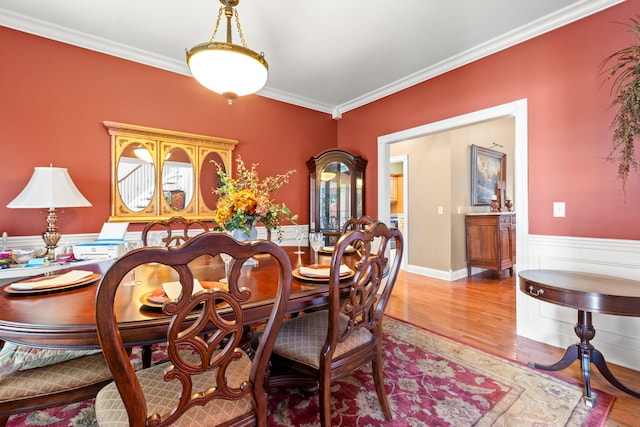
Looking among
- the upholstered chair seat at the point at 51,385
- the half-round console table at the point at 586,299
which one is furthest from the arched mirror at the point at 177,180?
the half-round console table at the point at 586,299

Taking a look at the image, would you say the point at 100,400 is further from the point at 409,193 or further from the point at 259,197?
the point at 409,193

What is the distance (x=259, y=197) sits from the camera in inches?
66.4

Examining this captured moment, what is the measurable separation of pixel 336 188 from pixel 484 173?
2791 millimetres

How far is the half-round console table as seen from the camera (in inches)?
59.1

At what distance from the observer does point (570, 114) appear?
225cm

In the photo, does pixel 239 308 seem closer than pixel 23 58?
Yes

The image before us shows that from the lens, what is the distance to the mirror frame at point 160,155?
2.76 m

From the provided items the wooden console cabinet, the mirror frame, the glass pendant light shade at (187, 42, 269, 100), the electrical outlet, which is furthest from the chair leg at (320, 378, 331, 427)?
the wooden console cabinet

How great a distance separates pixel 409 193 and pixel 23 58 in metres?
4.81

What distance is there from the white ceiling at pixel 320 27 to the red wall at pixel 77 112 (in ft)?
0.41

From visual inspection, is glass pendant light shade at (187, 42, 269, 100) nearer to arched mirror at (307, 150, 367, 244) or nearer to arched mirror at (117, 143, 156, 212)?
arched mirror at (117, 143, 156, 212)

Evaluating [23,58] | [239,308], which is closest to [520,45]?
[239,308]

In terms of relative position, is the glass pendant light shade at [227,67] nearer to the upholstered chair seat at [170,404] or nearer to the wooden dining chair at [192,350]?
the wooden dining chair at [192,350]

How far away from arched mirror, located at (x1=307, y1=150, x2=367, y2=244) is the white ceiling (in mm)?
1098
